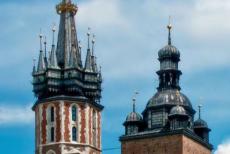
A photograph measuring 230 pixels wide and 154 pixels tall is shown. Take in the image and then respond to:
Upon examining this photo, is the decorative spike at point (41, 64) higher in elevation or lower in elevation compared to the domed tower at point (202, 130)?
higher

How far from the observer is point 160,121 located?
144 m

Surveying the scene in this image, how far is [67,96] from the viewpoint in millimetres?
133500

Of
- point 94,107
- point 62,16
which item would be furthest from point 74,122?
point 62,16

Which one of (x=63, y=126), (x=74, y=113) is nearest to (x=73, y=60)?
(x=74, y=113)

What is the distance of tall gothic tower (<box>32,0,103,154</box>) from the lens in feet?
433

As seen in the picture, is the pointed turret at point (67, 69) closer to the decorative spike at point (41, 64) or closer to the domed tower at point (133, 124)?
the decorative spike at point (41, 64)

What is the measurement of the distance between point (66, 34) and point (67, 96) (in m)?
8.05

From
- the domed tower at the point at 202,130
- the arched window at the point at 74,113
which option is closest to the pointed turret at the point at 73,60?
the arched window at the point at 74,113

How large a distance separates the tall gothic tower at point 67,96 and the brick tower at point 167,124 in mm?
10060

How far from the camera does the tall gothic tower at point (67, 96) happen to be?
433 ft

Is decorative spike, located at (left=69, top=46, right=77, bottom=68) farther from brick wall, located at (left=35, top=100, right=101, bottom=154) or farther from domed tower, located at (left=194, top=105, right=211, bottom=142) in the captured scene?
domed tower, located at (left=194, top=105, right=211, bottom=142)

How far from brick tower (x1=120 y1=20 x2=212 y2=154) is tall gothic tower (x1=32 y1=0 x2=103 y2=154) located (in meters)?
10.1

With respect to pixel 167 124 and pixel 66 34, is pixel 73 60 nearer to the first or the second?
pixel 66 34

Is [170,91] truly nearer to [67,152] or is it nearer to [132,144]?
[132,144]
